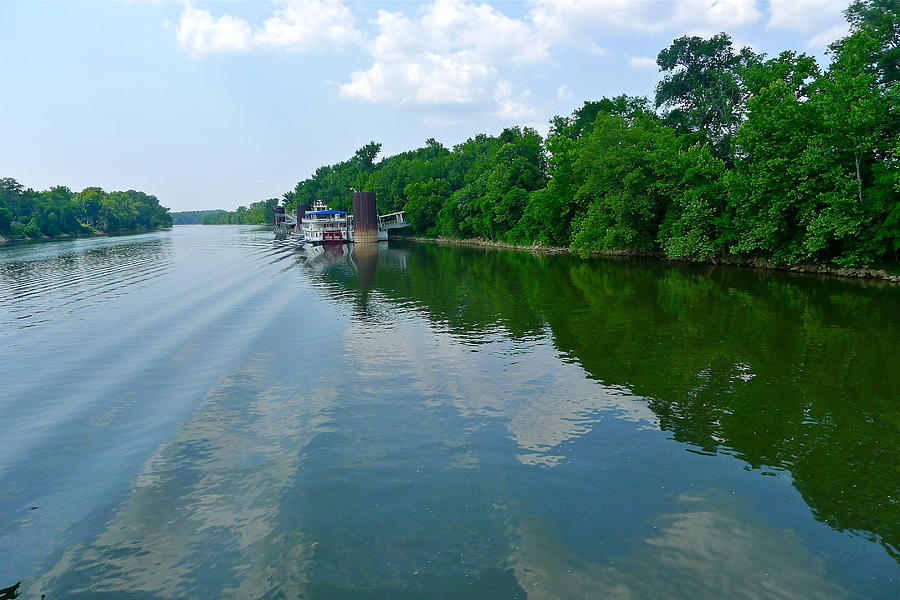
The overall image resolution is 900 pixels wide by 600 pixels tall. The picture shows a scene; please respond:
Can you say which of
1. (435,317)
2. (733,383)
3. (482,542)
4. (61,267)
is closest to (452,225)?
(61,267)

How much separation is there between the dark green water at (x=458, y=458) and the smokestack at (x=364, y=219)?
3356 inches

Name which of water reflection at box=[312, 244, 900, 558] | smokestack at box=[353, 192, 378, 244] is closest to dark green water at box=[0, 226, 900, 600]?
water reflection at box=[312, 244, 900, 558]

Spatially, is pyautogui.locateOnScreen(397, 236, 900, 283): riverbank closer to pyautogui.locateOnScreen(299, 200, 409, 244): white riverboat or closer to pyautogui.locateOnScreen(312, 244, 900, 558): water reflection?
pyautogui.locateOnScreen(312, 244, 900, 558): water reflection

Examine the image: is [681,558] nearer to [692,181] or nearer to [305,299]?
[305,299]

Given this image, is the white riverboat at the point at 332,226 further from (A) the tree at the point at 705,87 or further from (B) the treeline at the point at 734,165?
(A) the tree at the point at 705,87

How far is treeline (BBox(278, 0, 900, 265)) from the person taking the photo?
1348 inches

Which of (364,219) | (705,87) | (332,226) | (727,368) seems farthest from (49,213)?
(727,368)

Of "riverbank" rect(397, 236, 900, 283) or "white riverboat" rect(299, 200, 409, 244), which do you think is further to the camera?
"white riverboat" rect(299, 200, 409, 244)

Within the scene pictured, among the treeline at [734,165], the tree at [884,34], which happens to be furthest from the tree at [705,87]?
the tree at [884,34]

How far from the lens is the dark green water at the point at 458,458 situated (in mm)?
8102

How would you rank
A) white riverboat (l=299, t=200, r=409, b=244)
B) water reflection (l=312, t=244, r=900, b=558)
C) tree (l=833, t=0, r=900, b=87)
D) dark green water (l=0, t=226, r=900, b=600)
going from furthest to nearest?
white riverboat (l=299, t=200, r=409, b=244) < tree (l=833, t=0, r=900, b=87) < water reflection (l=312, t=244, r=900, b=558) < dark green water (l=0, t=226, r=900, b=600)

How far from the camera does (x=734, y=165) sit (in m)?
45.2

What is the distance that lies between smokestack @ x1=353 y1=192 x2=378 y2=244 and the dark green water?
85.3 m

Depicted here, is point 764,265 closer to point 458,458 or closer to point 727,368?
point 727,368
